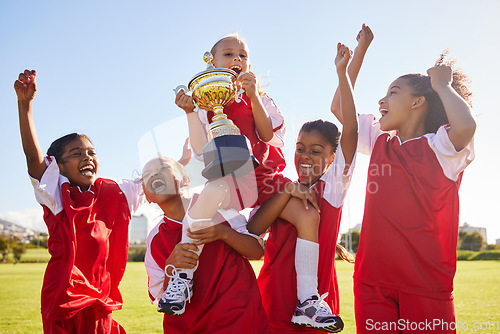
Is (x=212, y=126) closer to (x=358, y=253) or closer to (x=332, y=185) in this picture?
(x=332, y=185)

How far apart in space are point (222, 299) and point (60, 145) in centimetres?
191

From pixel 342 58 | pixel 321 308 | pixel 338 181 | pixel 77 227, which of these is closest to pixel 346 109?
pixel 342 58

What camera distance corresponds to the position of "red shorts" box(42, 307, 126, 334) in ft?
9.40

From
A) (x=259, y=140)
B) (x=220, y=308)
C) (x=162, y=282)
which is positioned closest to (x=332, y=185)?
(x=259, y=140)

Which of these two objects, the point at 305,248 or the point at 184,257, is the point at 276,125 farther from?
the point at 184,257

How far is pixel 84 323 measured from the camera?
9.77 ft

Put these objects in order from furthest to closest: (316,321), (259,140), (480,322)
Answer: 1. (480,322)
2. (259,140)
3. (316,321)

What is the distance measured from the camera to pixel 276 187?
292 cm

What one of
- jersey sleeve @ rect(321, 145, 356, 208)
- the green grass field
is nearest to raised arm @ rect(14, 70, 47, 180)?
jersey sleeve @ rect(321, 145, 356, 208)

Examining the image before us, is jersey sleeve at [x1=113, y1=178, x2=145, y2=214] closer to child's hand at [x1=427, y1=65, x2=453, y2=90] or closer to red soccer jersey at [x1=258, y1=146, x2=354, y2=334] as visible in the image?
red soccer jersey at [x1=258, y1=146, x2=354, y2=334]

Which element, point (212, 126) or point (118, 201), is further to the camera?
point (118, 201)

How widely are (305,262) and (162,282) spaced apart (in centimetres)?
98

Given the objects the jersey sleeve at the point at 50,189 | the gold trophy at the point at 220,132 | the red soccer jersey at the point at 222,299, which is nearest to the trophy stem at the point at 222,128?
the gold trophy at the point at 220,132

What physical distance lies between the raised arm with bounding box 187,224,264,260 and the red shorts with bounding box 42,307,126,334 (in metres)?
1.15
